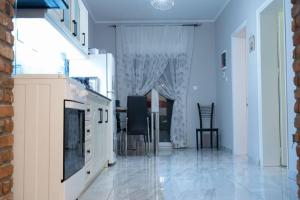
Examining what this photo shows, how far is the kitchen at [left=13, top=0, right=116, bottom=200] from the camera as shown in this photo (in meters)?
2.00

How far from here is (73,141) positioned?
7.61 ft

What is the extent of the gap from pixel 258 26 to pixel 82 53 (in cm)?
234

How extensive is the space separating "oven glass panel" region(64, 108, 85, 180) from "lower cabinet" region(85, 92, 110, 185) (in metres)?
0.33

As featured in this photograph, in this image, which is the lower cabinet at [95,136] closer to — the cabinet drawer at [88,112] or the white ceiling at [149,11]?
the cabinet drawer at [88,112]

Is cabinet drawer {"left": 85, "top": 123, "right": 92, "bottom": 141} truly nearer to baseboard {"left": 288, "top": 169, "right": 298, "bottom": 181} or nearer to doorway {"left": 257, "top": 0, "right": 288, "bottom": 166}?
baseboard {"left": 288, "top": 169, "right": 298, "bottom": 181}

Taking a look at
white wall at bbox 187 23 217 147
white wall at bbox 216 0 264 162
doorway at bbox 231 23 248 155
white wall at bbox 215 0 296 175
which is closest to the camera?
white wall at bbox 215 0 296 175

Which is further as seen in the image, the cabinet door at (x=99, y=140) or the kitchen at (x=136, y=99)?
the cabinet door at (x=99, y=140)

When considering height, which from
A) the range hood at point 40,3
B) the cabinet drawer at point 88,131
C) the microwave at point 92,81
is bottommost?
the cabinet drawer at point 88,131

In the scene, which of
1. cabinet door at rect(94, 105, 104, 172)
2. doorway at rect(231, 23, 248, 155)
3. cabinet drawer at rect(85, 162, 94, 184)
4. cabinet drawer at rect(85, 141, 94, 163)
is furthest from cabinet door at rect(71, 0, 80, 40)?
doorway at rect(231, 23, 248, 155)

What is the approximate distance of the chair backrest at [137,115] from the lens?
6.14 meters

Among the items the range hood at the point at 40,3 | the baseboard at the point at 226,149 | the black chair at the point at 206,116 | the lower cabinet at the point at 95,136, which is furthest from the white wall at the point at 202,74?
the range hood at the point at 40,3

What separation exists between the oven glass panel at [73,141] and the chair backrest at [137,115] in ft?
11.2

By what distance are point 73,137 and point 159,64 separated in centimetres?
552

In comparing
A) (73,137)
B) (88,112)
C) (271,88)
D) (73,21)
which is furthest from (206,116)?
(73,137)
